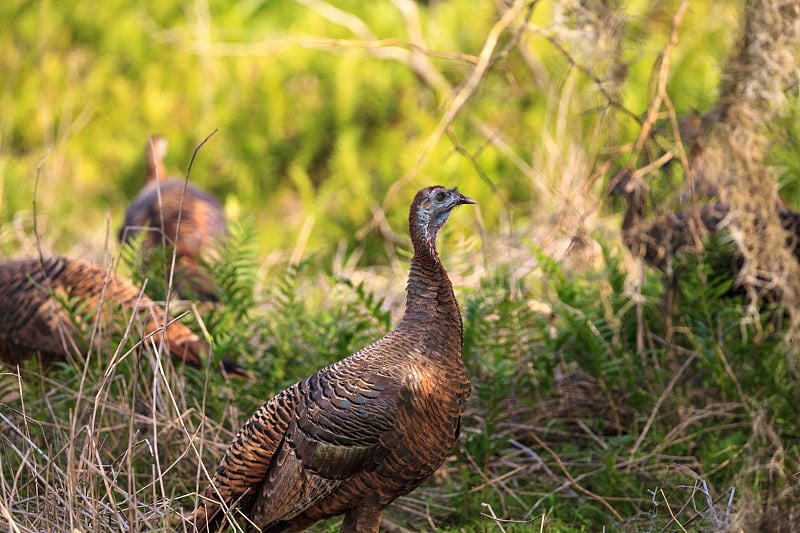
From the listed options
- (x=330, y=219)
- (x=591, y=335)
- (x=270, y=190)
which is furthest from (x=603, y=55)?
(x=270, y=190)

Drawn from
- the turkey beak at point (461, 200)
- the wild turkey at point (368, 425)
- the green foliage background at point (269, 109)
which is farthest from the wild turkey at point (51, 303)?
the green foliage background at point (269, 109)

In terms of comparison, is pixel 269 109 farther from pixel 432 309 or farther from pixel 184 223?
pixel 432 309

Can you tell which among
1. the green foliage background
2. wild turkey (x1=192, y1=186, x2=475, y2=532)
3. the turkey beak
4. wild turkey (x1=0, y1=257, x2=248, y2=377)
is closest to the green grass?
the green foliage background

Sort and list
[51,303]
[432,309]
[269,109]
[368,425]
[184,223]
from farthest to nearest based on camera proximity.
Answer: [269,109] < [184,223] < [51,303] < [432,309] < [368,425]

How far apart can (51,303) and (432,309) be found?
255 centimetres

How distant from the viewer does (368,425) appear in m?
3.53

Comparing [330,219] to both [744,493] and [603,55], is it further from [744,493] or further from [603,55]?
[744,493]

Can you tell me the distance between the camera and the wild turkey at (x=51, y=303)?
16.7ft

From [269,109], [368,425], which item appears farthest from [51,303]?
[269,109]

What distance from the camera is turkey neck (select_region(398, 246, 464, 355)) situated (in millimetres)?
3653

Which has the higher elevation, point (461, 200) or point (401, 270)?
point (461, 200)

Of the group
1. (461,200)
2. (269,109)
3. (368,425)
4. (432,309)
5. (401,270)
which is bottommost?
(401,270)

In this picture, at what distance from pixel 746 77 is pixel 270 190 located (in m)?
6.36

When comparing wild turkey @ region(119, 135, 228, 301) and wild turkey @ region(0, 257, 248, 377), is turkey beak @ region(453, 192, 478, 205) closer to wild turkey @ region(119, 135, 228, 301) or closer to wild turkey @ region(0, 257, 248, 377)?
wild turkey @ region(0, 257, 248, 377)
